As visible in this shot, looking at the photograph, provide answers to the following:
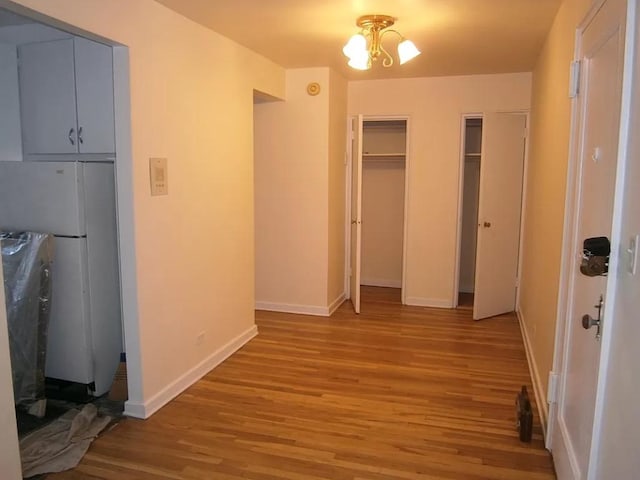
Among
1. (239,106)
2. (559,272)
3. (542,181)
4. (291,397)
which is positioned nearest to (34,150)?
(239,106)

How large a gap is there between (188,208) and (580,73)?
238 centimetres

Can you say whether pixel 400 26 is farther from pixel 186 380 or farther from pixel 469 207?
pixel 469 207

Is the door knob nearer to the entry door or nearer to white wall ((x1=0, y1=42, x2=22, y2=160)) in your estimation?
the entry door

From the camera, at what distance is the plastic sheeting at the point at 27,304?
289cm

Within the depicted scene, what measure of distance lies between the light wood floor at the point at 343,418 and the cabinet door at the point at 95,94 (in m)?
1.44

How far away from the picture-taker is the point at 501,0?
2805 millimetres

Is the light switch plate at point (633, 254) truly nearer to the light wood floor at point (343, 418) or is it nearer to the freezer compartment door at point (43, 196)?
the light wood floor at point (343, 418)

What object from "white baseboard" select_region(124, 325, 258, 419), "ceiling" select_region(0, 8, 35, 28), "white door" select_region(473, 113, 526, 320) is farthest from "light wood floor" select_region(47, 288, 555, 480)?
"ceiling" select_region(0, 8, 35, 28)

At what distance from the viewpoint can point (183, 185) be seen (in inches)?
126

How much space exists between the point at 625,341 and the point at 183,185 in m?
2.60

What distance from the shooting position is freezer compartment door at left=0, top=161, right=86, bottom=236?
292 cm

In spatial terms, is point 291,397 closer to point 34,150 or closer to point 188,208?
point 188,208

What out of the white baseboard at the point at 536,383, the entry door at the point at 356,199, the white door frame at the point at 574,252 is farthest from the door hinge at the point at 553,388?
the entry door at the point at 356,199

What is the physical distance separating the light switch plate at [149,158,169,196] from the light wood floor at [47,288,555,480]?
3.51 feet
